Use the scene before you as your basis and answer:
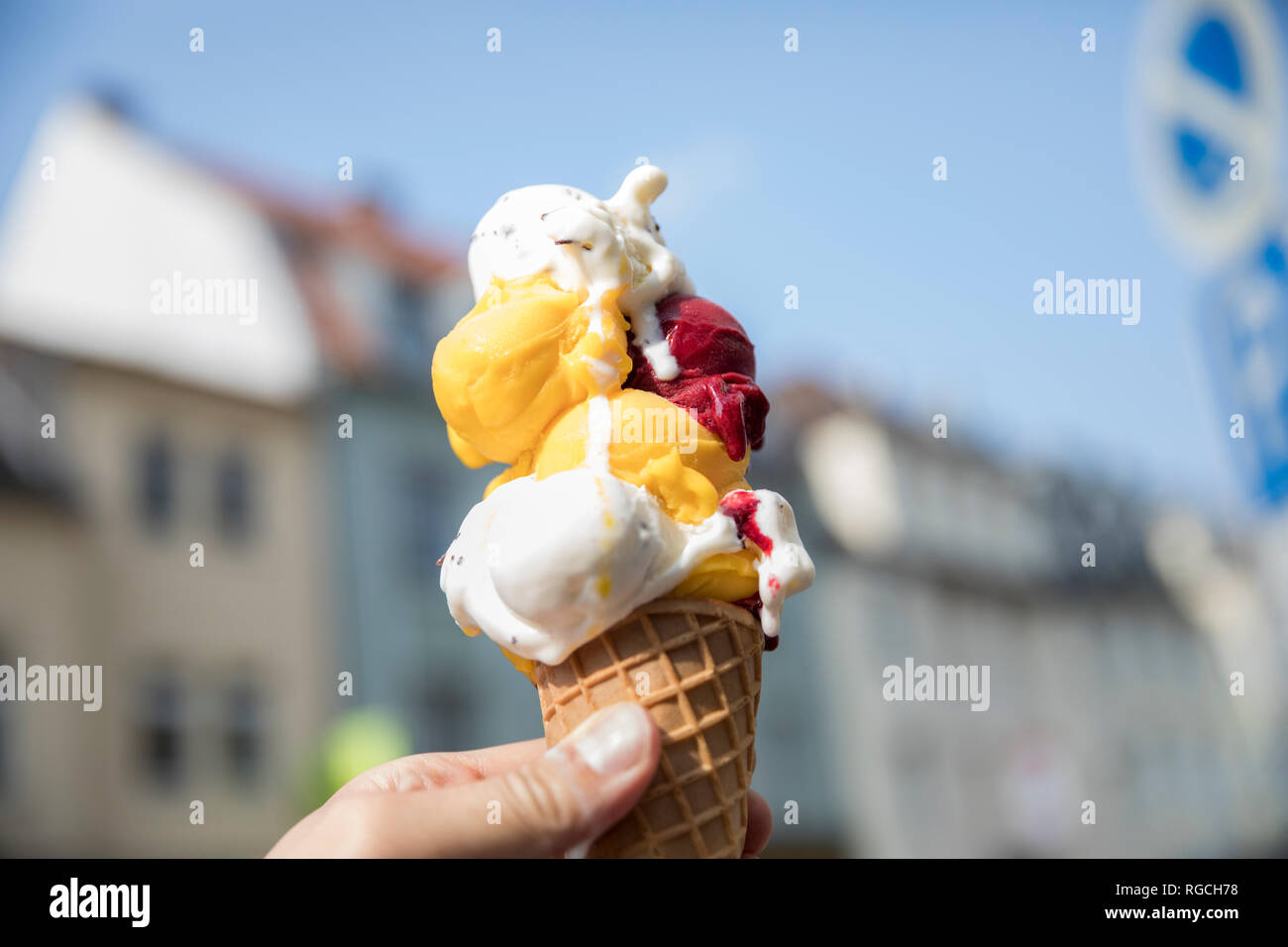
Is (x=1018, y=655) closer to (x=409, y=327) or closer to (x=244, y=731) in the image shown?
(x=409, y=327)

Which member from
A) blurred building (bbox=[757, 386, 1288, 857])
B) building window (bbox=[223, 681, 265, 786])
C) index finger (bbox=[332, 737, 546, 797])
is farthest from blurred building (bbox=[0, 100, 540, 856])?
index finger (bbox=[332, 737, 546, 797])

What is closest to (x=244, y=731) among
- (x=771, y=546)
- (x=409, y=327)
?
(x=409, y=327)

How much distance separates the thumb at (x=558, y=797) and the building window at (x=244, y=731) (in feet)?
45.2

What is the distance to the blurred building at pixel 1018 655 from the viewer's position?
23.4 metres

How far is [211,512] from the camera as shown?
51.8 feet

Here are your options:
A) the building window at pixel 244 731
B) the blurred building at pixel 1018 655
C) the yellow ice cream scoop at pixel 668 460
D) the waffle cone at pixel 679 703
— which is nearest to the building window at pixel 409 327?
the building window at pixel 244 731

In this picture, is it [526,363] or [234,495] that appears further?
[234,495]

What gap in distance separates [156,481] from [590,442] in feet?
47.9

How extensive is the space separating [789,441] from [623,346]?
2195 centimetres

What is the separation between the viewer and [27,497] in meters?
13.8

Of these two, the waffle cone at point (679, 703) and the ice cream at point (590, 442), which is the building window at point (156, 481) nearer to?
the ice cream at point (590, 442)
